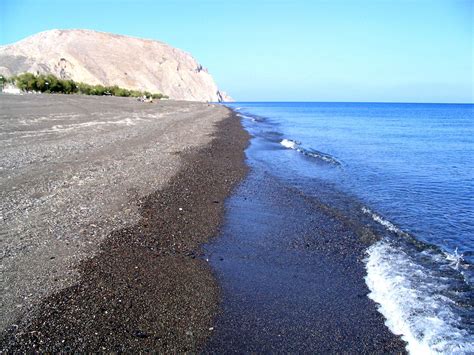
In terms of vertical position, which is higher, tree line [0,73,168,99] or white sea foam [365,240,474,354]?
tree line [0,73,168,99]

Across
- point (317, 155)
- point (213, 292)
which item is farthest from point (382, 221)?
point (317, 155)

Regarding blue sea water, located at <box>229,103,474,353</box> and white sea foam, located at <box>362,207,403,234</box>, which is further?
white sea foam, located at <box>362,207,403,234</box>

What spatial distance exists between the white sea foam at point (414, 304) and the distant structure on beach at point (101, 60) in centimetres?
11081

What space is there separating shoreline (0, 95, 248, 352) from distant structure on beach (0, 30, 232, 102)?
107519 mm

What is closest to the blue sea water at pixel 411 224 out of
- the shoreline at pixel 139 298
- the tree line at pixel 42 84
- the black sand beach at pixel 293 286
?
the black sand beach at pixel 293 286

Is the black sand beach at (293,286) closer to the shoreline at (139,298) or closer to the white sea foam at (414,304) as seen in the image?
the white sea foam at (414,304)

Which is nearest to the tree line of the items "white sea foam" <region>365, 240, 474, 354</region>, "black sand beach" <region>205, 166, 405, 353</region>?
"black sand beach" <region>205, 166, 405, 353</region>

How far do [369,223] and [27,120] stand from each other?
22805 millimetres

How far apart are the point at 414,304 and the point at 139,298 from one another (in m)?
4.30

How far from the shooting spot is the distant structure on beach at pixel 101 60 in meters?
121

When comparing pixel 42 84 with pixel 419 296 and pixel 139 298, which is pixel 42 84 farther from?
pixel 419 296

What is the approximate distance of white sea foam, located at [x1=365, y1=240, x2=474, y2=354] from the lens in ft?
16.0

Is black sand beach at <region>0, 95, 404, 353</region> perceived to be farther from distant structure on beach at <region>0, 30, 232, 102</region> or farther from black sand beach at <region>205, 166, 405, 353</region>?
distant structure on beach at <region>0, 30, 232, 102</region>

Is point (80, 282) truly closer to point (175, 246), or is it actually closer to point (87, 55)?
point (175, 246)
